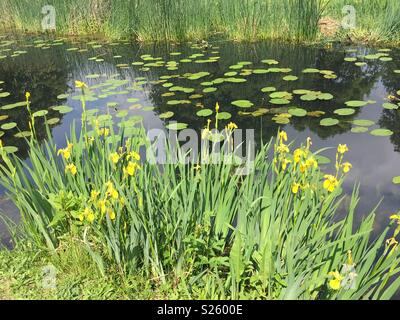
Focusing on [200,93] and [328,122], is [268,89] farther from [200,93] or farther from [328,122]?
[328,122]

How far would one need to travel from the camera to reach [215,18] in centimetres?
780

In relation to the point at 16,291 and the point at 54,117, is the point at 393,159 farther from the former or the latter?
the point at 54,117

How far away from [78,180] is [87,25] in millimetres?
7053

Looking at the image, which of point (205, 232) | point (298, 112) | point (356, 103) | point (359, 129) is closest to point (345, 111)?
point (356, 103)

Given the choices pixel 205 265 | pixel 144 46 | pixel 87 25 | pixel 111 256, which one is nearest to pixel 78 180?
pixel 111 256

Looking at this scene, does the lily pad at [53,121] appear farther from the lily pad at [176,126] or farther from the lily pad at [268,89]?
the lily pad at [268,89]

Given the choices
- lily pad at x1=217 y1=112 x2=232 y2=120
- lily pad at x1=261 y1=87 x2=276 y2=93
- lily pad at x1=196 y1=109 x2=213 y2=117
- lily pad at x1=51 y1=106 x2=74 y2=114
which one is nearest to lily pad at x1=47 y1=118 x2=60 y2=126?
lily pad at x1=51 y1=106 x2=74 y2=114

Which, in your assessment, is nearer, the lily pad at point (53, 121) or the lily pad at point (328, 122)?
the lily pad at point (328, 122)

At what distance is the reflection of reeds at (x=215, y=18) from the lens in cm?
681

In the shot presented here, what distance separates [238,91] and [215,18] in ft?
10.6

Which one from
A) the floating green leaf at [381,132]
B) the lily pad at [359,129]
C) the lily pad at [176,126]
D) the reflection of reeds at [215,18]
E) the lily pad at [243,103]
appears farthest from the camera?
the reflection of reeds at [215,18]

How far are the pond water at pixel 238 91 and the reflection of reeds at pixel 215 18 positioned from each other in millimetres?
327

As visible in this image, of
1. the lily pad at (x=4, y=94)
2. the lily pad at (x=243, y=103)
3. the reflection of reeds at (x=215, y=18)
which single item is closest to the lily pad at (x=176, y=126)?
the lily pad at (x=243, y=103)

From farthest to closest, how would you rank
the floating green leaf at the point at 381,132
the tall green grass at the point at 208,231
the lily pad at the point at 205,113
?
1. the lily pad at the point at 205,113
2. the floating green leaf at the point at 381,132
3. the tall green grass at the point at 208,231
